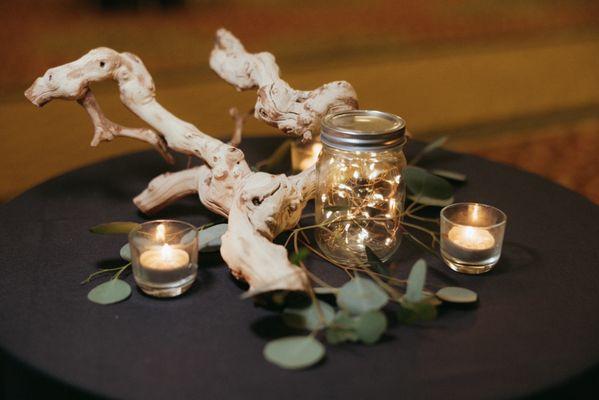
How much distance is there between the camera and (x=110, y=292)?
757 mm

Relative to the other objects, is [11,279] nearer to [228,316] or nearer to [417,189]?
[228,316]

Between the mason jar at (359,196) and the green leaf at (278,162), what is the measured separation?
0.18 meters

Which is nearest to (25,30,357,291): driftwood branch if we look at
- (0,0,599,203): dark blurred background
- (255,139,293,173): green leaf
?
(255,139,293,173): green leaf

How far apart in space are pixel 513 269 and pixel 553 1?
2.50m

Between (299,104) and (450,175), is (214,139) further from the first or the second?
(450,175)

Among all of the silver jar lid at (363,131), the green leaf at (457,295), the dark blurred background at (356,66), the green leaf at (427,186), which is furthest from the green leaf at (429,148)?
the dark blurred background at (356,66)

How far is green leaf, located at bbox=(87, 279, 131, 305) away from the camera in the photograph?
75cm

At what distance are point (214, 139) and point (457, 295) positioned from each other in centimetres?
39

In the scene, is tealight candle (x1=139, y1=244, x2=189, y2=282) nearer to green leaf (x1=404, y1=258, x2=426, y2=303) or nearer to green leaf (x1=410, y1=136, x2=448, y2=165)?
green leaf (x1=404, y1=258, x2=426, y2=303)

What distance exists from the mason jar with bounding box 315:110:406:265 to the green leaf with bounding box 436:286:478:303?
0.11 metres

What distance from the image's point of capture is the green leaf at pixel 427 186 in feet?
3.09

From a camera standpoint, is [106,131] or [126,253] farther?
[106,131]

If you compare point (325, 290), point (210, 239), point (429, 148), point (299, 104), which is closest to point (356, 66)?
point (429, 148)

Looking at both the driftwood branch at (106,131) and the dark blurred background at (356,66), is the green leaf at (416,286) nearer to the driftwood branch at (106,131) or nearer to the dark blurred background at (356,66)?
Result: the driftwood branch at (106,131)
